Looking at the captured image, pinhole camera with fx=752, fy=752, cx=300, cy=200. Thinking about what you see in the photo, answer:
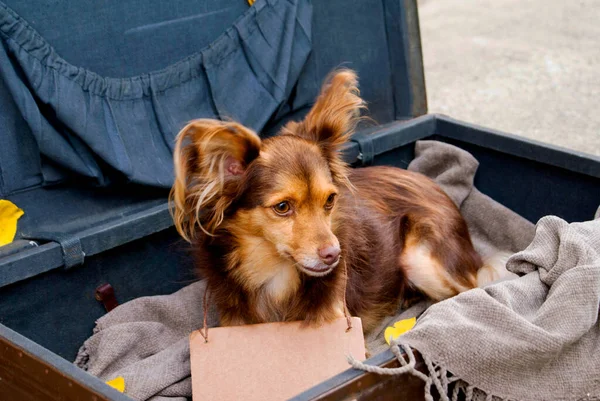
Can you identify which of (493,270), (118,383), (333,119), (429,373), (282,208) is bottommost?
(493,270)

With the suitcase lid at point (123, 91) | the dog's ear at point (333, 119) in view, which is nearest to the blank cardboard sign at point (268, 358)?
the dog's ear at point (333, 119)

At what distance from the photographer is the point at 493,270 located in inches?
119

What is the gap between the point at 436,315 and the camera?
2096 millimetres

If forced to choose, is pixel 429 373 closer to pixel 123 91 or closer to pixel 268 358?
pixel 268 358

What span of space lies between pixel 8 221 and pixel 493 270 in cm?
187

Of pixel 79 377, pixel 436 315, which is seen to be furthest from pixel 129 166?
pixel 436 315

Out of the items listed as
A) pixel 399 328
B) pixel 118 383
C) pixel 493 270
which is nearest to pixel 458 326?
pixel 399 328

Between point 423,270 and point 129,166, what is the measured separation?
119 centimetres

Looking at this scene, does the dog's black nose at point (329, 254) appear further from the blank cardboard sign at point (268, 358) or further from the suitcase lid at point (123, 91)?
the suitcase lid at point (123, 91)

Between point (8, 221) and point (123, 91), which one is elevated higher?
point (123, 91)

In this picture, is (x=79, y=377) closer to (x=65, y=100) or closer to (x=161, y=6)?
(x=65, y=100)

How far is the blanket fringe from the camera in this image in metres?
1.86

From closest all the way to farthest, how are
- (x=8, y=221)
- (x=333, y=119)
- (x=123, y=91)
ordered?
1. (x=333, y=119)
2. (x=8, y=221)
3. (x=123, y=91)

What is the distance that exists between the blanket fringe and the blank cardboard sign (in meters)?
0.41
